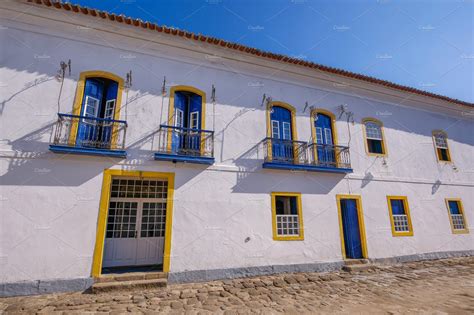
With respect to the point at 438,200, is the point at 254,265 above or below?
below

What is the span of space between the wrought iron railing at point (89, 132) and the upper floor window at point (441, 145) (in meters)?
13.3

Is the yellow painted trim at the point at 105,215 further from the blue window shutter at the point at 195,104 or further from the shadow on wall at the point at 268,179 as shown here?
the blue window shutter at the point at 195,104

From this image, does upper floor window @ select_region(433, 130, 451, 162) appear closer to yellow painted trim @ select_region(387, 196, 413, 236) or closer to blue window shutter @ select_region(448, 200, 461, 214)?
blue window shutter @ select_region(448, 200, 461, 214)

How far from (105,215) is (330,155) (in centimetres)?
743

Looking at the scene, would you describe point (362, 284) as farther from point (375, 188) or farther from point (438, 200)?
point (438, 200)

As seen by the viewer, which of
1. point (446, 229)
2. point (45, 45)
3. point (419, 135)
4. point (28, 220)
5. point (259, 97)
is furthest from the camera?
point (419, 135)

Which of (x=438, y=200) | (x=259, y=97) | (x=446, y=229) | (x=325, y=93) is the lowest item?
(x=446, y=229)

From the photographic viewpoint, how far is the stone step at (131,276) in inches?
208

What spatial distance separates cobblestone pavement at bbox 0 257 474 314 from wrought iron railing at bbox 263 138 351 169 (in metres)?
3.56

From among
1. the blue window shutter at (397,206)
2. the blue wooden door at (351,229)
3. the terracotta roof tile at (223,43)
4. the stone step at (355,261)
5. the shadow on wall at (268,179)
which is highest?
the terracotta roof tile at (223,43)

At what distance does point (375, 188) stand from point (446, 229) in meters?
3.85

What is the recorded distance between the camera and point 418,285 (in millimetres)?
6039

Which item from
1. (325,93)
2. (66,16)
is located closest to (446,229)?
(325,93)

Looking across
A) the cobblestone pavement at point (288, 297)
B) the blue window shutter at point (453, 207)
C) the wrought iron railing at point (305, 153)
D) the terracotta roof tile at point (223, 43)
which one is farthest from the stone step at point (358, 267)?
the terracotta roof tile at point (223, 43)
